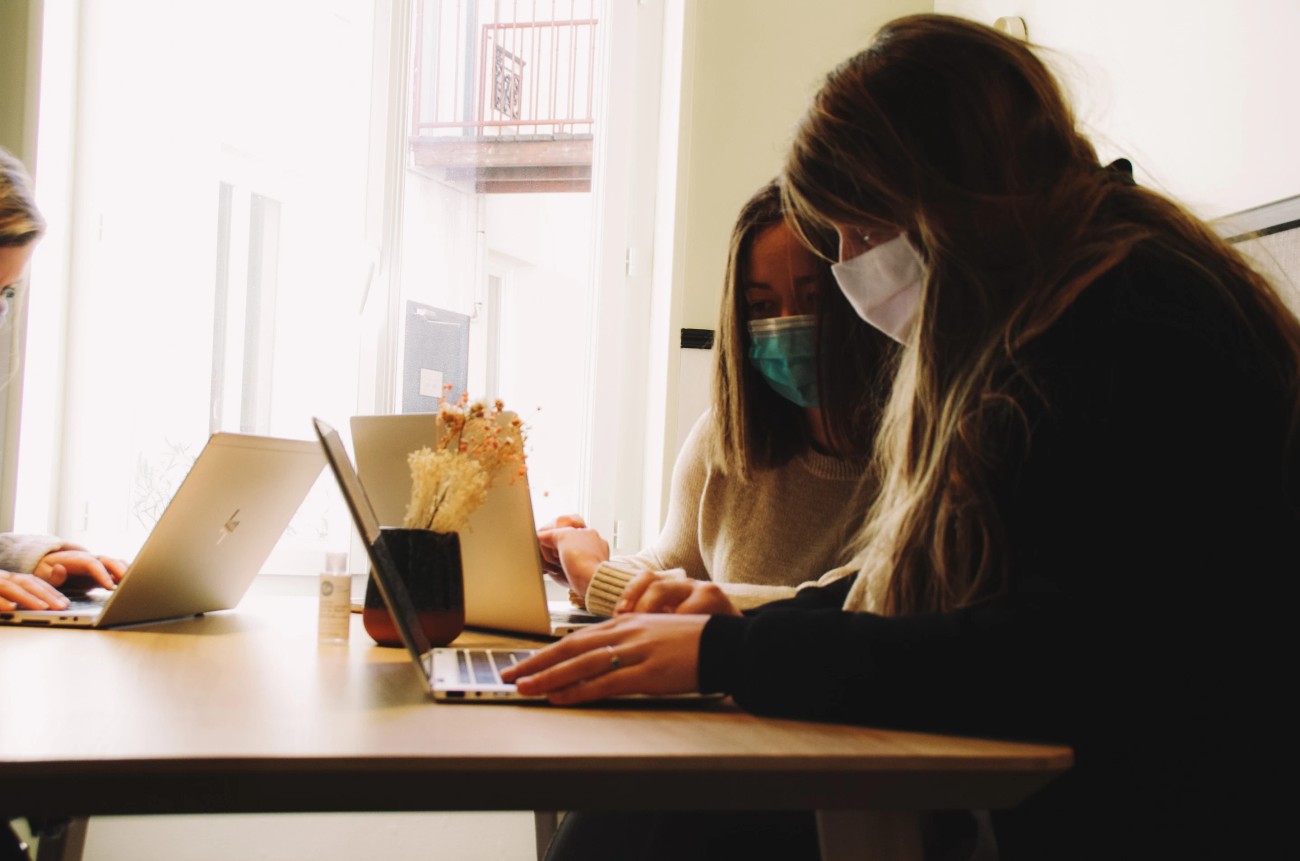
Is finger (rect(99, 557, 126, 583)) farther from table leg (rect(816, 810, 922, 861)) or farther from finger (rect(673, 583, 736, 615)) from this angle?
table leg (rect(816, 810, 922, 861))

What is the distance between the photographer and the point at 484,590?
4.45 ft

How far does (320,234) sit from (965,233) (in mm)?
2432

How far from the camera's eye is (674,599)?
1009mm

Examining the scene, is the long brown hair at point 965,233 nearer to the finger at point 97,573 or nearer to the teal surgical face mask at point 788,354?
the teal surgical face mask at point 788,354

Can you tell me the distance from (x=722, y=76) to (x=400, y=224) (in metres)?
0.96

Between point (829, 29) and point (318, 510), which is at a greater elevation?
point (829, 29)

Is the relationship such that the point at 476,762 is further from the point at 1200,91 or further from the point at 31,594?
the point at 1200,91

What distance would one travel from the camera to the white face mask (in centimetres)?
105

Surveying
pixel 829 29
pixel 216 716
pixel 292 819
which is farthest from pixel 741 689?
pixel 829 29

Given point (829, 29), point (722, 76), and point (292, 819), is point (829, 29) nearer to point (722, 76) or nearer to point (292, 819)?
point (722, 76)

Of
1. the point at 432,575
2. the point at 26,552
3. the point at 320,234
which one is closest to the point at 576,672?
the point at 432,575

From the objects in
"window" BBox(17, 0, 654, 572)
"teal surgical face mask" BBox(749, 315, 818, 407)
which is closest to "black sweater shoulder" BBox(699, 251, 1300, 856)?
"teal surgical face mask" BBox(749, 315, 818, 407)

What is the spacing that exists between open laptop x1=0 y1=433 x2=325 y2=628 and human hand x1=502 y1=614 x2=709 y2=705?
0.57m

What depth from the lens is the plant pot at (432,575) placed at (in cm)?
115
